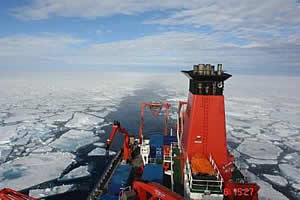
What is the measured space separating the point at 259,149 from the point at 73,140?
15.5 m

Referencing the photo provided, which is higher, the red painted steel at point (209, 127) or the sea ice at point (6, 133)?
the red painted steel at point (209, 127)

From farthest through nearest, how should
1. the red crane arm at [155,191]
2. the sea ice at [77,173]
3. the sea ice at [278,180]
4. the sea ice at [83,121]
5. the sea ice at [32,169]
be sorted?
the sea ice at [83,121] → the sea ice at [278,180] → the sea ice at [77,173] → the sea ice at [32,169] → the red crane arm at [155,191]

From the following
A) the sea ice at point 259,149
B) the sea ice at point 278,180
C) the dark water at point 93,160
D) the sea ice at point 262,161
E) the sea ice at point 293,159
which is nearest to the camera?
the dark water at point 93,160

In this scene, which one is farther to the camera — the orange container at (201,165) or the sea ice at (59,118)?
the sea ice at (59,118)

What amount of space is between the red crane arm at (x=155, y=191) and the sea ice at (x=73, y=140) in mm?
11351

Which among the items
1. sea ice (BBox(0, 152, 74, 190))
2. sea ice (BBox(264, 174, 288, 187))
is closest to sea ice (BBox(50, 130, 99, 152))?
sea ice (BBox(0, 152, 74, 190))

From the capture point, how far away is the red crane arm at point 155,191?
18.5 ft

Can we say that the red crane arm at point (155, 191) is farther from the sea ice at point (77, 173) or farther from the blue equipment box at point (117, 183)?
the sea ice at point (77, 173)

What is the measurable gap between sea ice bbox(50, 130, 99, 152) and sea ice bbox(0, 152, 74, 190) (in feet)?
4.54

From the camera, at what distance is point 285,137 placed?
21.5 m

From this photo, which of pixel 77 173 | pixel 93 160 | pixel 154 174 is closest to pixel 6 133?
pixel 93 160

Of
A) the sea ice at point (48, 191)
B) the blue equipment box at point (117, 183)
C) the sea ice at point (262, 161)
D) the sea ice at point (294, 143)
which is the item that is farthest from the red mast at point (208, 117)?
the sea ice at point (294, 143)

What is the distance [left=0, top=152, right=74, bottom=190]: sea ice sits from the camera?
11.9 m
